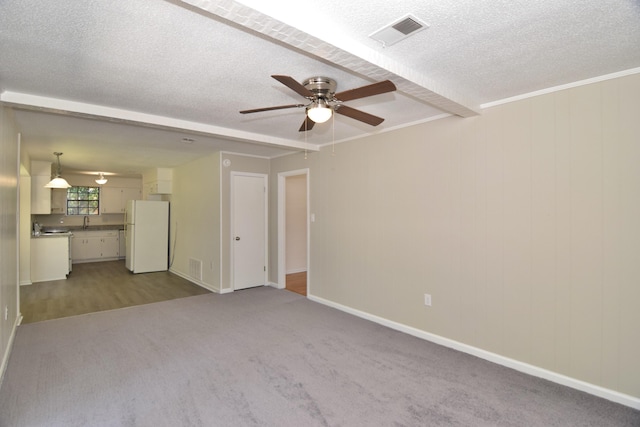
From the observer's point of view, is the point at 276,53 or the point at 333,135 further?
the point at 333,135

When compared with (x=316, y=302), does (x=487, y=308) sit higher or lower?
higher

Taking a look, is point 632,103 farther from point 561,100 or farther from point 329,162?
point 329,162

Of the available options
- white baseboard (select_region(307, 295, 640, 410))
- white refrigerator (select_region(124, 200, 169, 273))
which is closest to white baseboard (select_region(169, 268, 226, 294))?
white refrigerator (select_region(124, 200, 169, 273))

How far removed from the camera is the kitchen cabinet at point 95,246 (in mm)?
8445

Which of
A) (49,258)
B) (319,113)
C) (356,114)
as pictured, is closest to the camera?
(319,113)

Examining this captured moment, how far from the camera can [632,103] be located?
7.70 ft

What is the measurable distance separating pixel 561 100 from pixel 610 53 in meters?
0.57

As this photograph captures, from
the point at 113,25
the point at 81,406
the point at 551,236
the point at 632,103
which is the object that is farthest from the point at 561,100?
the point at 81,406

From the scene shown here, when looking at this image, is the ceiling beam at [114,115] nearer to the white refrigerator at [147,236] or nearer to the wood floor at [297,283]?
the wood floor at [297,283]

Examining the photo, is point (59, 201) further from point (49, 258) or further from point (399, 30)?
point (399, 30)

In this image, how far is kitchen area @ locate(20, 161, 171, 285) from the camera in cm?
639

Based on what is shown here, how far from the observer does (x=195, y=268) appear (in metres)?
6.30

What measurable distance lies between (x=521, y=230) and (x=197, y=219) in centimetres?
533

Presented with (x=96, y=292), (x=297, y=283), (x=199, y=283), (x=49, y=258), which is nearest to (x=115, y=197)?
(x=49, y=258)
